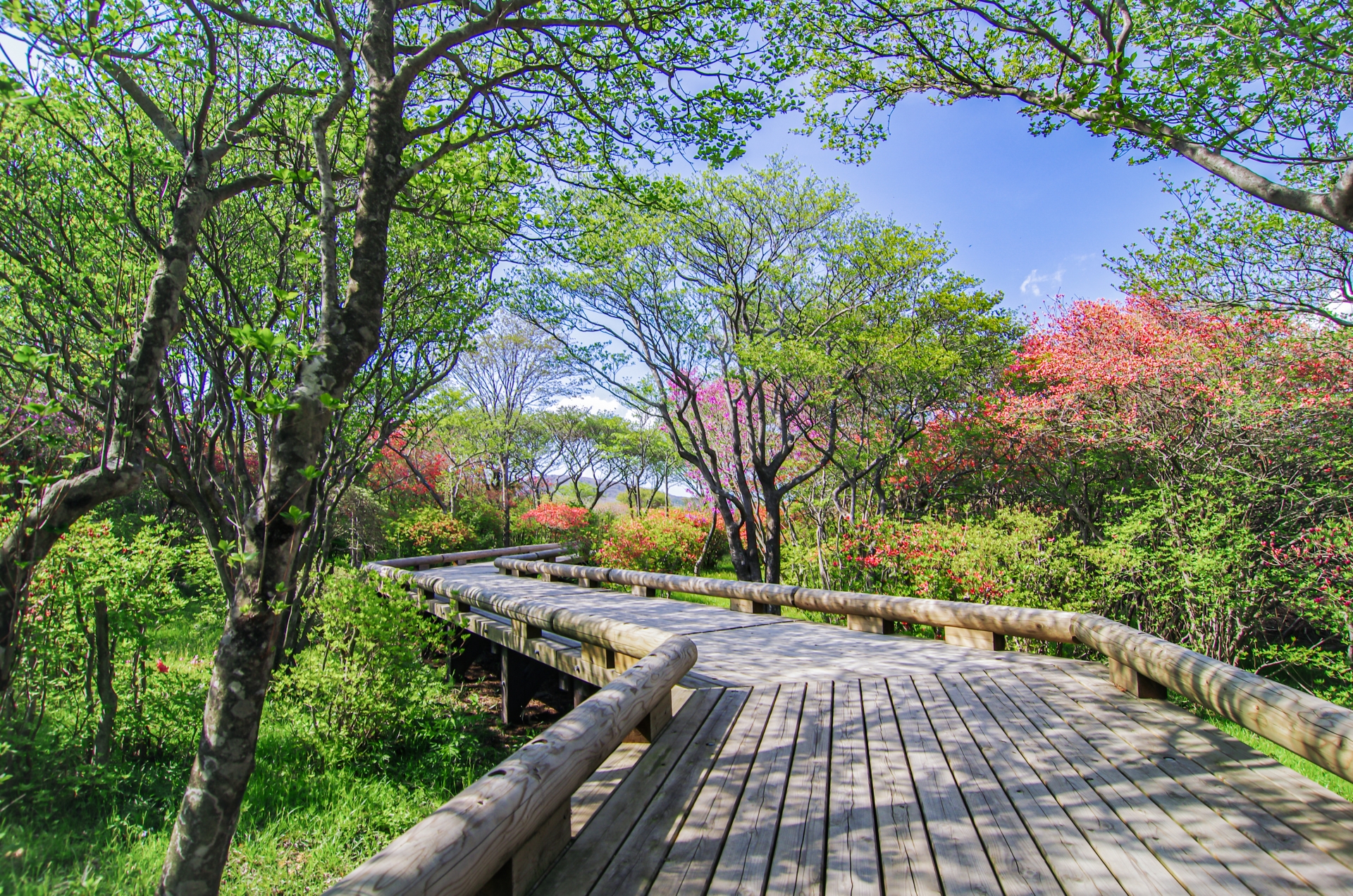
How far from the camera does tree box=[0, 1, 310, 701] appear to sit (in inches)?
118

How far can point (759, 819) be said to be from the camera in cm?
265

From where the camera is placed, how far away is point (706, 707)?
163 inches

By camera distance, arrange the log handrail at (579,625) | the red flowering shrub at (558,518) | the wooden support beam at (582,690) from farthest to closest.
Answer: the red flowering shrub at (558,518)
the wooden support beam at (582,690)
the log handrail at (579,625)

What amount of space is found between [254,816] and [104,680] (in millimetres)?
1632

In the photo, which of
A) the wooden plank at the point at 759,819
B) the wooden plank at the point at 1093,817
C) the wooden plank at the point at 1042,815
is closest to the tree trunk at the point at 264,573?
the wooden plank at the point at 759,819

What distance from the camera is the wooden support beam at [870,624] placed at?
6414 mm

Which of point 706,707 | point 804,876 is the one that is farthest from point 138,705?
point 804,876

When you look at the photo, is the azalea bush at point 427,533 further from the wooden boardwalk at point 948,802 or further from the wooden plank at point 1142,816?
the wooden plank at point 1142,816

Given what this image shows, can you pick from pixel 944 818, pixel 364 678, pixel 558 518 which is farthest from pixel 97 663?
pixel 558 518

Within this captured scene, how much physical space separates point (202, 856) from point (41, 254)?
18.3ft

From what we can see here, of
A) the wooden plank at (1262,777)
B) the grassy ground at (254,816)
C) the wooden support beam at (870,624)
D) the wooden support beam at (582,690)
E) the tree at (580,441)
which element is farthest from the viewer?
the tree at (580,441)

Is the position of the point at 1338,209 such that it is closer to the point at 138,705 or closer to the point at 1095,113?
the point at 1095,113

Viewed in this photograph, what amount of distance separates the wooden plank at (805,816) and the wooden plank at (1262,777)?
1770mm

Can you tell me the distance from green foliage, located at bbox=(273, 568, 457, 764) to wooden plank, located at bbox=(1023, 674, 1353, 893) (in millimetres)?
5633
